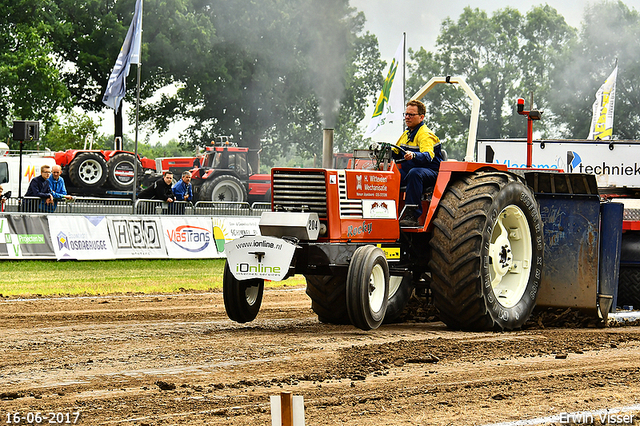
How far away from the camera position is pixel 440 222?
7.44 meters

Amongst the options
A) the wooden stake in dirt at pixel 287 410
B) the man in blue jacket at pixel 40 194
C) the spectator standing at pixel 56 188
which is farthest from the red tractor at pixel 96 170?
the wooden stake in dirt at pixel 287 410

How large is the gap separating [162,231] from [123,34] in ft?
77.9

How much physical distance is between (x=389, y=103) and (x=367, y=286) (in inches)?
569

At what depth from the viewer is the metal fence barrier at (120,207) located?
16.8 metres

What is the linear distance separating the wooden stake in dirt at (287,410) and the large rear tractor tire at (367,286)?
386cm

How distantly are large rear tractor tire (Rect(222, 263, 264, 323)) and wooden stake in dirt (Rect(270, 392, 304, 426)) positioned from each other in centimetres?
435

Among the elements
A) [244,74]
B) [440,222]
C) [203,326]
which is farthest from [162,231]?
[244,74]

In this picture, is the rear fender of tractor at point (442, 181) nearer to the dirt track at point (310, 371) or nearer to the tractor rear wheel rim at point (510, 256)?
the tractor rear wheel rim at point (510, 256)

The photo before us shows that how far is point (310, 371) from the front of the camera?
217 inches

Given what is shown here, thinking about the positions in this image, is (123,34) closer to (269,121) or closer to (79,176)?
(269,121)

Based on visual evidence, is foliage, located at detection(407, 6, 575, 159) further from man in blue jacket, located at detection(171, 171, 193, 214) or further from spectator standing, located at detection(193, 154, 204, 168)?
man in blue jacket, located at detection(171, 171, 193, 214)

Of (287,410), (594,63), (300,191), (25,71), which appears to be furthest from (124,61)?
(594,63)

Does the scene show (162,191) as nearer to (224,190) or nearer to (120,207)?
(120,207)

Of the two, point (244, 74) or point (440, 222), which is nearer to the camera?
point (440, 222)
